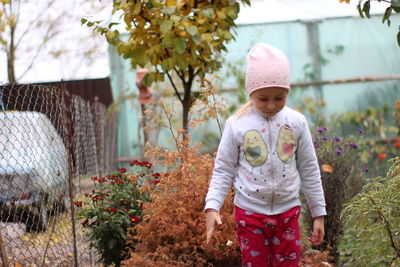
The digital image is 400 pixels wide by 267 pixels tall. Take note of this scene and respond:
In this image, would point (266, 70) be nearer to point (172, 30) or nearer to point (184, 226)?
point (184, 226)

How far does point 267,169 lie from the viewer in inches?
101

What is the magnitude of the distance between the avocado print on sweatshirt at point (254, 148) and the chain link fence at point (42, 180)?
1.11 metres

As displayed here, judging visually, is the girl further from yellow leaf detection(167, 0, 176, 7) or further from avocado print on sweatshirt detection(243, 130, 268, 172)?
yellow leaf detection(167, 0, 176, 7)

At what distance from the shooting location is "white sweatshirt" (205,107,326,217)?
8.42ft

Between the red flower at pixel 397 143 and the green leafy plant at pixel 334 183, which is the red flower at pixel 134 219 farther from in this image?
the red flower at pixel 397 143

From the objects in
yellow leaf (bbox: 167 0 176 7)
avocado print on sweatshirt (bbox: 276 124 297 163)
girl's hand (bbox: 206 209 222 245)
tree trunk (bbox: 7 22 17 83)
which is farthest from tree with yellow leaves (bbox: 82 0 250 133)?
tree trunk (bbox: 7 22 17 83)

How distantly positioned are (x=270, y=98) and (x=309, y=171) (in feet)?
1.30

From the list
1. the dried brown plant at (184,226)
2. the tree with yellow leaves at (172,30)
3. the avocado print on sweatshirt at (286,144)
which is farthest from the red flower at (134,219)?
the avocado print on sweatshirt at (286,144)

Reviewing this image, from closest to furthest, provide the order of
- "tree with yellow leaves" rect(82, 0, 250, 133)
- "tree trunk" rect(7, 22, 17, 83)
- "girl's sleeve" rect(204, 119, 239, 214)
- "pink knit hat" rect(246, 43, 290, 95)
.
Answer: "pink knit hat" rect(246, 43, 290, 95)
"girl's sleeve" rect(204, 119, 239, 214)
"tree with yellow leaves" rect(82, 0, 250, 133)
"tree trunk" rect(7, 22, 17, 83)

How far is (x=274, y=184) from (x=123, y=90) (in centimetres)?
750

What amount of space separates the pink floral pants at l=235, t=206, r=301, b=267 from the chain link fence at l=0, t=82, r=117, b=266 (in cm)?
113

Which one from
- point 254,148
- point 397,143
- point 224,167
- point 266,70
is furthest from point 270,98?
point 397,143

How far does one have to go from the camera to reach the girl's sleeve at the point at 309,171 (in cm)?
266

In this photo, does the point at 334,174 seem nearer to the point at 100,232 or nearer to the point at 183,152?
the point at 183,152
